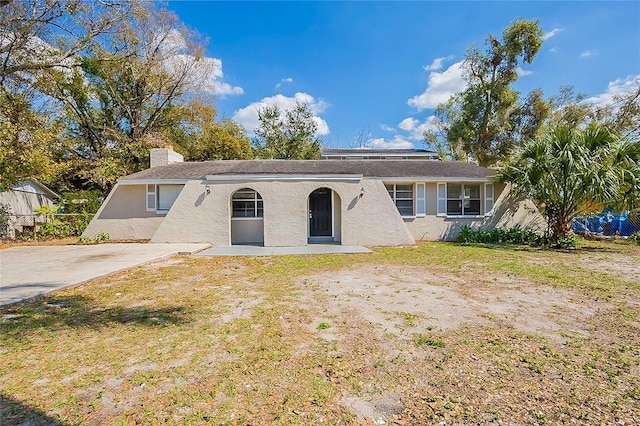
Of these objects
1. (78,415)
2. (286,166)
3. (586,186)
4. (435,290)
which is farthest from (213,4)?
(586,186)

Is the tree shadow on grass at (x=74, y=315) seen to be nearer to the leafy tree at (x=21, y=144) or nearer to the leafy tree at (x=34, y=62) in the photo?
the leafy tree at (x=21, y=144)

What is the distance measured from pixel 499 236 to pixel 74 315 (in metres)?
16.2

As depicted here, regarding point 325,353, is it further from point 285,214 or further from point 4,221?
point 4,221

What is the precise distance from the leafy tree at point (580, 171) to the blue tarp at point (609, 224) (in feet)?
14.8

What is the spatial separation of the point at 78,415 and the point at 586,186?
52.2 ft

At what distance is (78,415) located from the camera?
258 centimetres

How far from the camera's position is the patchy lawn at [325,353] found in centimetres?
270

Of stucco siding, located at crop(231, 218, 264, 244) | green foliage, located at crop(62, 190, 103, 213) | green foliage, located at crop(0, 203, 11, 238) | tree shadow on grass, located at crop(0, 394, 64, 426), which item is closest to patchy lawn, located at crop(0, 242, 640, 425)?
tree shadow on grass, located at crop(0, 394, 64, 426)

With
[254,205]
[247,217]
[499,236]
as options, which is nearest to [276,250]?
[247,217]

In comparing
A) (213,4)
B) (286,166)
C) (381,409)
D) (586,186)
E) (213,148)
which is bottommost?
(381,409)

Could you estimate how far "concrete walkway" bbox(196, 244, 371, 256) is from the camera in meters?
11.6

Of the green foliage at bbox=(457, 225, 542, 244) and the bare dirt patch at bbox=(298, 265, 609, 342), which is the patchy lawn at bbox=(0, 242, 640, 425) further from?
the green foliage at bbox=(457, 225, 542, 244)

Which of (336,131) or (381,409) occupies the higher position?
(336,131)

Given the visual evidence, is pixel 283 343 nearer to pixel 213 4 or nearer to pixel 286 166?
pixel 286 166
